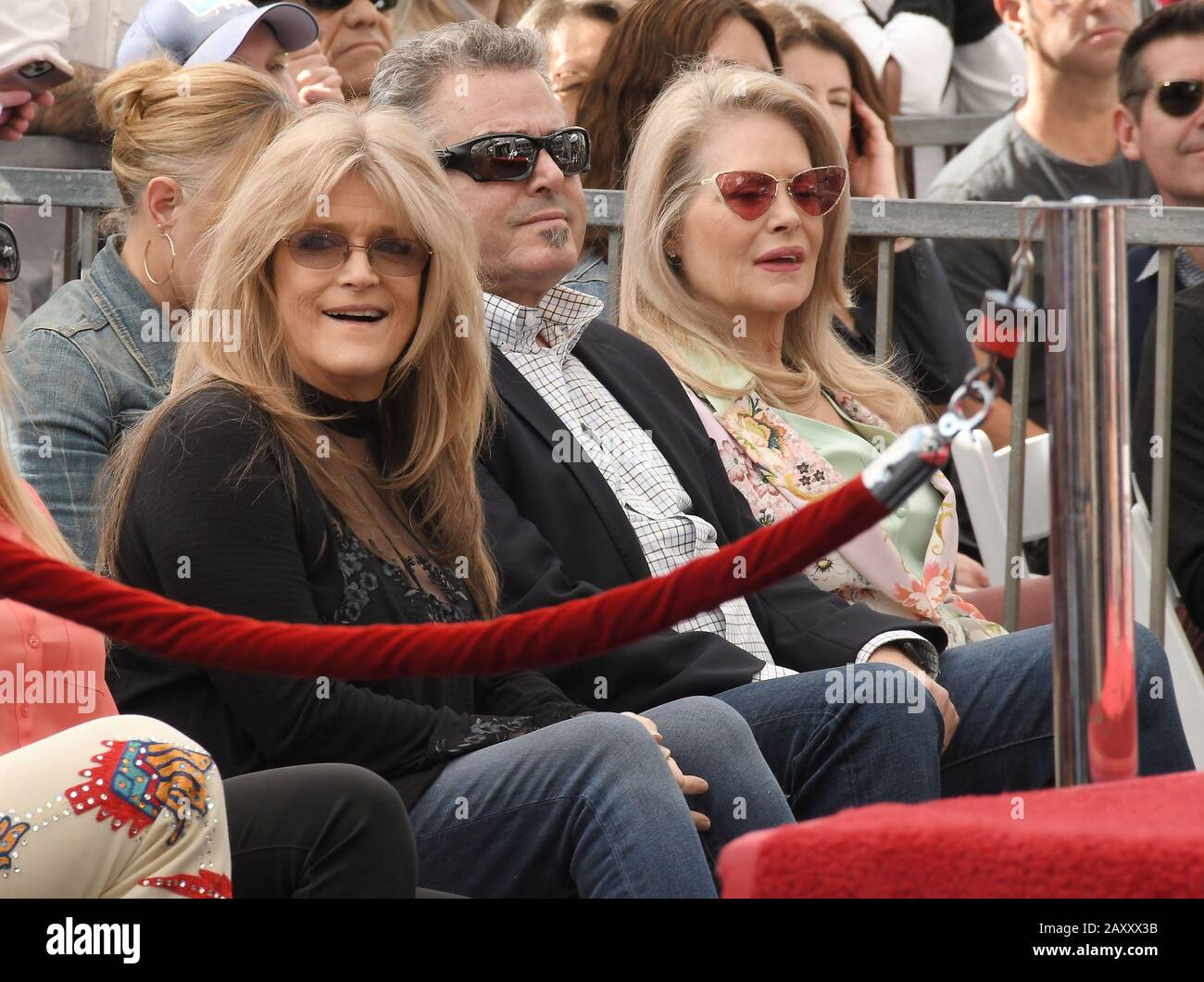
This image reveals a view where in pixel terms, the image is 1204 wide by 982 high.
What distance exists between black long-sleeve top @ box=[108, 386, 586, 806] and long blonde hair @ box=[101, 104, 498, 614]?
106 millimetres

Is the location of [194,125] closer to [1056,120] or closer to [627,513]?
[627,513]

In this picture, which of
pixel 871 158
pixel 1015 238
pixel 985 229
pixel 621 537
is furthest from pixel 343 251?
pixel 871 158

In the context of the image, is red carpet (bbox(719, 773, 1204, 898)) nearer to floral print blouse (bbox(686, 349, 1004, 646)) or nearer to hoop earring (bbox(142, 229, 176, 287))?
floral print blouse (bbox(686, 349, 1004, 646))

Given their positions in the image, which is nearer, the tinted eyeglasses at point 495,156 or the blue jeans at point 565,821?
the blue jeans at point 565,821

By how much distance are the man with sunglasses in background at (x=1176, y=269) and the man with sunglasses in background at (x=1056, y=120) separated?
2.46ft

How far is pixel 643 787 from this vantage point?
8.73 ft

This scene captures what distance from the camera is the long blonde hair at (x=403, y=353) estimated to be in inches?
119

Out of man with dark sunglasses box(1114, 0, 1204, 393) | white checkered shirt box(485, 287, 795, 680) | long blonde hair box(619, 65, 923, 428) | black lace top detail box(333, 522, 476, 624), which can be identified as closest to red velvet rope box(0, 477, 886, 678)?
black lace top detail box(333, 522, 476, 624)

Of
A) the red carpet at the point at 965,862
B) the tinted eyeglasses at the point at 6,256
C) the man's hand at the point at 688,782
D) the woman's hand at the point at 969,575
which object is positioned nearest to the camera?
the red carpet at the point at 965,862
